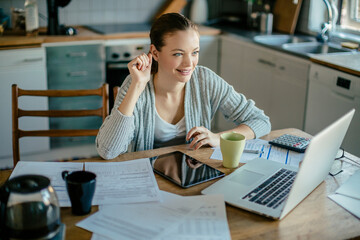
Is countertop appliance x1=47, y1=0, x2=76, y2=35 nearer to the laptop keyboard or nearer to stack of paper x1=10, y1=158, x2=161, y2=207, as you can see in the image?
stack of paper x1=10, y1=158, x2=161, y2=207

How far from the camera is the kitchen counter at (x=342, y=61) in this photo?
2645mm

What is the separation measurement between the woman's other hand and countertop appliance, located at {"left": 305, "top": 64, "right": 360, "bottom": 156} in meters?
1.27

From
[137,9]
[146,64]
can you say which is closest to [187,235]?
[146,64]

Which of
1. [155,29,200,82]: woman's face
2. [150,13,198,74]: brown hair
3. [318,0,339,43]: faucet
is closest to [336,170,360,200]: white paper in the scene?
[155,29,200,82]: woman's face

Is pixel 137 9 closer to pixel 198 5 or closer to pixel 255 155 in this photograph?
pixel 198 5

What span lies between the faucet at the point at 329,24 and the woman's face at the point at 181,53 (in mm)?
1866

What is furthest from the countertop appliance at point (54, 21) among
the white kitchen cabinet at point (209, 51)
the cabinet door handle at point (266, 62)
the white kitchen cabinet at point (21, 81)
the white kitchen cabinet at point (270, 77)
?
the cabinet door handle at point (266, 62)

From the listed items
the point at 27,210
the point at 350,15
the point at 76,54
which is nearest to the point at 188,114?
Answer: the point at 27,210

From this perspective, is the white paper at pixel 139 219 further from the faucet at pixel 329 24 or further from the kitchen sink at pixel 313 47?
the faucet at pixel 329 24

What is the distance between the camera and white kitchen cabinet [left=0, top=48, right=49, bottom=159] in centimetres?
321

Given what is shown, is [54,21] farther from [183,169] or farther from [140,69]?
[183,169]

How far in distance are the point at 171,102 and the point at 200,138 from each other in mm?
330

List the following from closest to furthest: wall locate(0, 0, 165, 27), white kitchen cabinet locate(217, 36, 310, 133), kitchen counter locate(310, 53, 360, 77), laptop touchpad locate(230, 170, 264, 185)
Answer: laptop touchpad locate(230, 170, 264, 185), kitchen counter locate(310, 53, 360, 77), white kitchen cabinet locate(217, 36, 310, 133), wall locate(0, 0, 165, 27)

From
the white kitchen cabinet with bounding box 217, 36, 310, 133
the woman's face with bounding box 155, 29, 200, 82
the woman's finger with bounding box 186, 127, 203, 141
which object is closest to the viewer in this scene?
the woman's finger with bounding box 186, 127, 203, 141
